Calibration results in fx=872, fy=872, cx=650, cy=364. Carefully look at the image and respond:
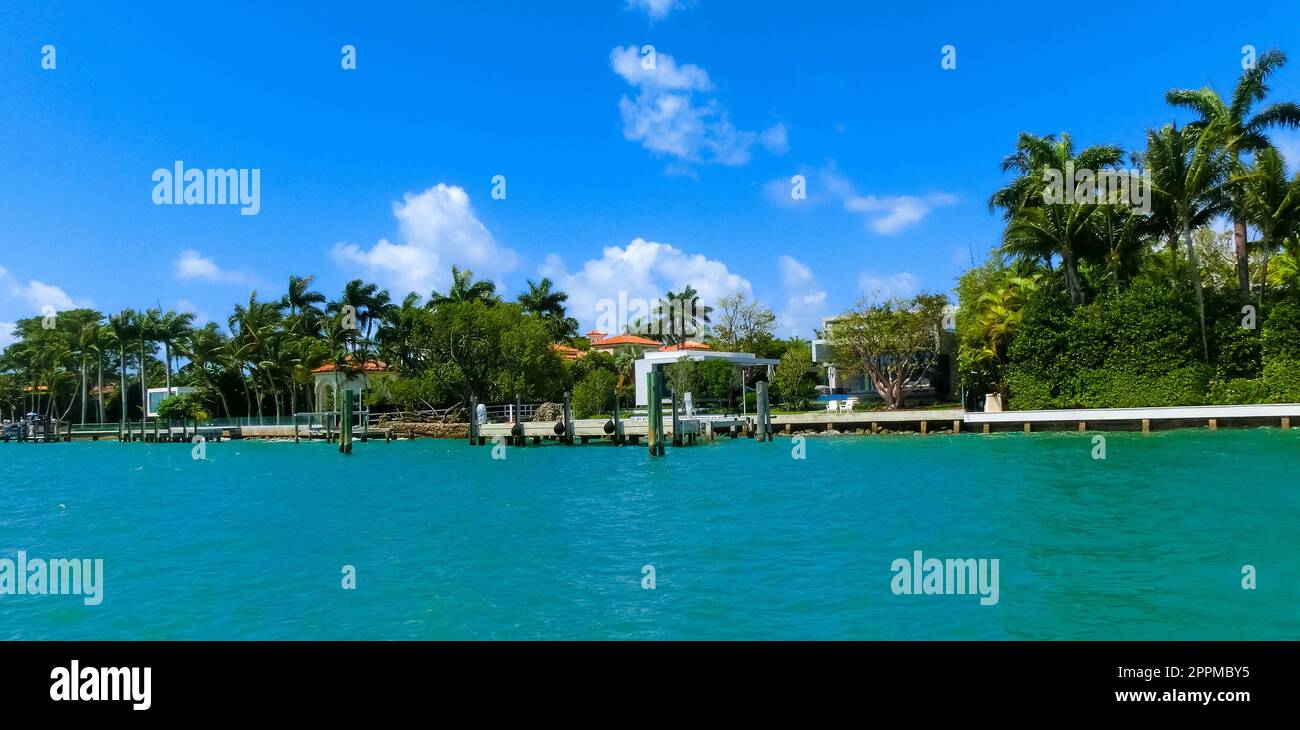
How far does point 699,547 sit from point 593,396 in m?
37.9

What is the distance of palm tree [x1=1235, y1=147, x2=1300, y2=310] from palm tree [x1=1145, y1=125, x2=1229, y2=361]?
1.00 metres

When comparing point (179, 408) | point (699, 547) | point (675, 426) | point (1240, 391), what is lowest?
point (699, 547)

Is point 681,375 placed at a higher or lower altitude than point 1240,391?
higher

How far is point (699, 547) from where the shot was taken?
15.5m

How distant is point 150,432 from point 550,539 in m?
60.9

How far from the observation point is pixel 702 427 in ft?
137

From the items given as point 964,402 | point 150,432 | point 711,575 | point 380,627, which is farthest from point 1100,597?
point 150,432

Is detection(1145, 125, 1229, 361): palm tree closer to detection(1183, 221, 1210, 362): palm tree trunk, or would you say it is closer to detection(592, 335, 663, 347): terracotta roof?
detection(1183, 221, 1210, 362): palm tree trunk

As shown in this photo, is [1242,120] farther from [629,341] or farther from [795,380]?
[629,341]

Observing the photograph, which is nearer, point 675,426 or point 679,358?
point 675,426

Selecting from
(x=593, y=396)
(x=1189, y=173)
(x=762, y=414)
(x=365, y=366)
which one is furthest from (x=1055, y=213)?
(x=365, y=366)

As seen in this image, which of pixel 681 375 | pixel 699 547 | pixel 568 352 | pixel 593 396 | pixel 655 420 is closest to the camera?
pixel 699 547

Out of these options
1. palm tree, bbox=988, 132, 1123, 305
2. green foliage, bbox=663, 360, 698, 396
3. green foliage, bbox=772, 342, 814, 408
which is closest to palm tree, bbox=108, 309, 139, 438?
green foliage, bbox=663, 360, 698, 396
